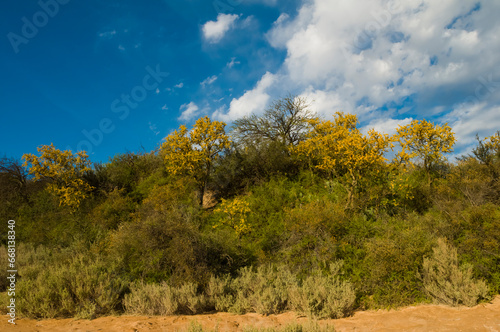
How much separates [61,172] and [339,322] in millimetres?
19563

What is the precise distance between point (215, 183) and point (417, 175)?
42.0 ft

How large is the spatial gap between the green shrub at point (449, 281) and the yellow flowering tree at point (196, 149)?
12.6m

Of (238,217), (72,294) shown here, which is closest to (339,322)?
(238,217)

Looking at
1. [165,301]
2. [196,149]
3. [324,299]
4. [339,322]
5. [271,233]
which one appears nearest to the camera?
[339,322]

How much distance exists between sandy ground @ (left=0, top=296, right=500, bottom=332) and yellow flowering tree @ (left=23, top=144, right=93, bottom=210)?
12645 millimetres

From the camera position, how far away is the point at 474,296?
6.30 meters

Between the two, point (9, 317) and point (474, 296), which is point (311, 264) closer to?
point (474, 296)

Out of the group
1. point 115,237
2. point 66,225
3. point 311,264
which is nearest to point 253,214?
point 311,264

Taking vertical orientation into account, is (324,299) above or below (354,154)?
below

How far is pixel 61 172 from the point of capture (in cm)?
1816

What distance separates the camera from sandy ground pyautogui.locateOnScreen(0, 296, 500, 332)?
557 cm

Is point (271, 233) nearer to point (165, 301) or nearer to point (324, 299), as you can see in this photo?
point (324, 299)

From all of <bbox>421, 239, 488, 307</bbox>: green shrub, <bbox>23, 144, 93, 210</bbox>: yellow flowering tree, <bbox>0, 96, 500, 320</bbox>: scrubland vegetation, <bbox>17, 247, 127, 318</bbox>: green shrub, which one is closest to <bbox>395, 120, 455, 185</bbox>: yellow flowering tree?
<bbox>0, 96, 500, 320</bbox>: scrubland vegetation

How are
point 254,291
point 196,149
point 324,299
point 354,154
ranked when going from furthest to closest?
point 196,149 → point 354,154 → point 254,291 → point 324,299
